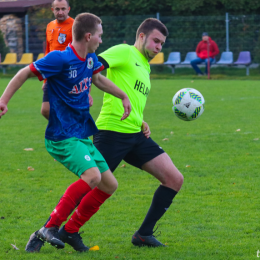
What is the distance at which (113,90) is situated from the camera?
420 cm

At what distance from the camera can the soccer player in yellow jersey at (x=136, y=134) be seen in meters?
4.45

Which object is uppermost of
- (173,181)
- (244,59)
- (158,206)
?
(173,181)

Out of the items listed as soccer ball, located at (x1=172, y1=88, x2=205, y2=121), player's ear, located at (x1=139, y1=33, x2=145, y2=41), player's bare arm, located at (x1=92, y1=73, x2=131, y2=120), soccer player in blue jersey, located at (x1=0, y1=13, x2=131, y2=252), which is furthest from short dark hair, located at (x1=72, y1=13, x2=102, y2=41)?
soccer ball, located at (x1=172, y1=88, x2=205, y2=121)

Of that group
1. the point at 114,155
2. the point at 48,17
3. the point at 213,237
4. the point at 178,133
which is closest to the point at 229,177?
the point at 213,237

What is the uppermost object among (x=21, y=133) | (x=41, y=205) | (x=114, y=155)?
(x=114, y=155)

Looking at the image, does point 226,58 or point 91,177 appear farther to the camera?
point 226,58

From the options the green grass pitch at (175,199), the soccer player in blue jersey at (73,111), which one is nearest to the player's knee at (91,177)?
the soccer player in blue jersey at (73,111)

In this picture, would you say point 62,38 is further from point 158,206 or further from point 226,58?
point 226,58

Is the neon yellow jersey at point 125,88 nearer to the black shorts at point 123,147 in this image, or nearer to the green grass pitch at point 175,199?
the black shorts at point 123,147

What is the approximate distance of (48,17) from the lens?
93.1 ft

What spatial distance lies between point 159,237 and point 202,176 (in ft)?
7.70

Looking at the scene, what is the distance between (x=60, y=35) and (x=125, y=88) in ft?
11.4

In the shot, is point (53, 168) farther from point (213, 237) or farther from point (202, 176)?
point (213, 237)

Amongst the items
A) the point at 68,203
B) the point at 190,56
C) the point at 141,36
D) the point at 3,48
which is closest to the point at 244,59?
the point at 190,56
